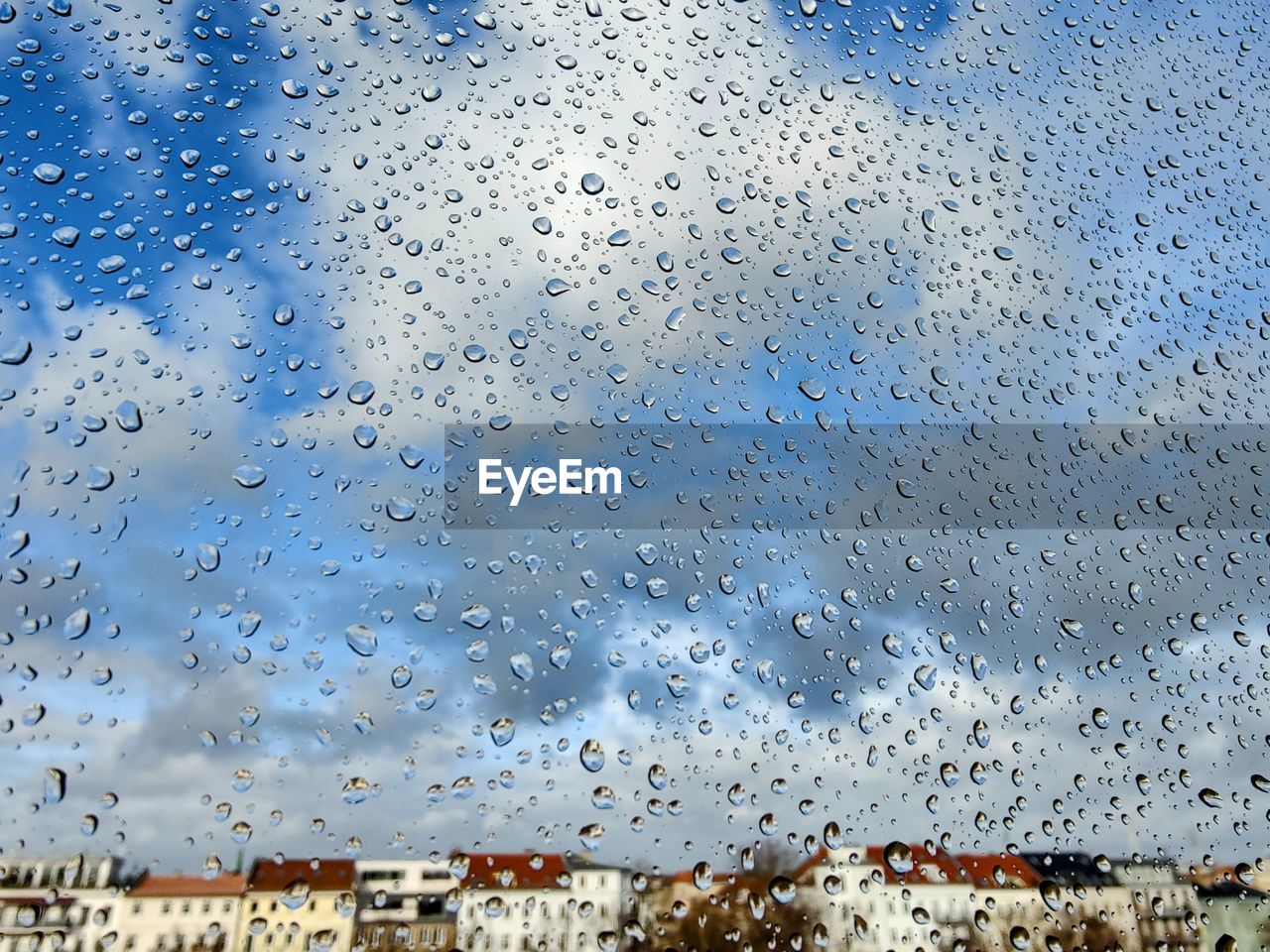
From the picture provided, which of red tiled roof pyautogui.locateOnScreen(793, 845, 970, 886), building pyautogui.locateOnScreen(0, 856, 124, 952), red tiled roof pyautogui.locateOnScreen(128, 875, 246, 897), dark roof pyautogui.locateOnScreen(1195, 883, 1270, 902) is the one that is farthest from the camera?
dark roof pyautogui.locateOnScreen(1195, 883, 1270, 902)

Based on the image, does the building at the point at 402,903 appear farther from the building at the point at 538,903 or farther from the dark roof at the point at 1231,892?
the dark roof at the point at 1231,892

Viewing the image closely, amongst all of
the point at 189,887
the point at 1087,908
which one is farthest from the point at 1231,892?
the point at 189,887

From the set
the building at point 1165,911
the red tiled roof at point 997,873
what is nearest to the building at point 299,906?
the red tiled roof at point 997,873

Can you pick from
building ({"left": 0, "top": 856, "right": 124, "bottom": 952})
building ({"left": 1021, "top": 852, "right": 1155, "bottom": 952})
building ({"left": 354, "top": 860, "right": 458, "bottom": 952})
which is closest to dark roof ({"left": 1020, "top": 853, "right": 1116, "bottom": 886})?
building ({"left": 1021, "top": 852, "right": 1155, "bottom": 952})

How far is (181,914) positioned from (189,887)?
2.0 inches

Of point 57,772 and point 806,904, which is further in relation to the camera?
point 806,904

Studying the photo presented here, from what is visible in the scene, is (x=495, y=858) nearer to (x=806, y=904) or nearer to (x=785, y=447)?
(x=806, y=904)

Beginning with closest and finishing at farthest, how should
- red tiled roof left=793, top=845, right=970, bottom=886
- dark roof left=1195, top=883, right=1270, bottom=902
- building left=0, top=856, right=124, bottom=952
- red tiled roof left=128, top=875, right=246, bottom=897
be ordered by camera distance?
1. building left=0, top=856, right=124, bottom=952
2. red tiled roof left=128, top=875, right=246, bottom=897
3. red tiled roof left=793, top=845, right=970, bottom=886
4. dark roof left=1195, top=883, right=1270, bottom=902

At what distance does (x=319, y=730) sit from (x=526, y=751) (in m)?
0.40

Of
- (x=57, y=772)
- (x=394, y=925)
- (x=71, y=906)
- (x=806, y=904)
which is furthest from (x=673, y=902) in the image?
(x=57, y=772)

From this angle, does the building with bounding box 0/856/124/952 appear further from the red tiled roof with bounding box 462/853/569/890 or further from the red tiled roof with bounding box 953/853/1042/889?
the red tiled roof with bounding box 953/853/1042/889

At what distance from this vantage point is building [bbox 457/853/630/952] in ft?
4.89

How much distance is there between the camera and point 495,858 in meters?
1.57

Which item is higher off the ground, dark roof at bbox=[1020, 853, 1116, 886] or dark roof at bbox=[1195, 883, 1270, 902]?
dark roof at bbox=[1020, 853, 1116, 886]
